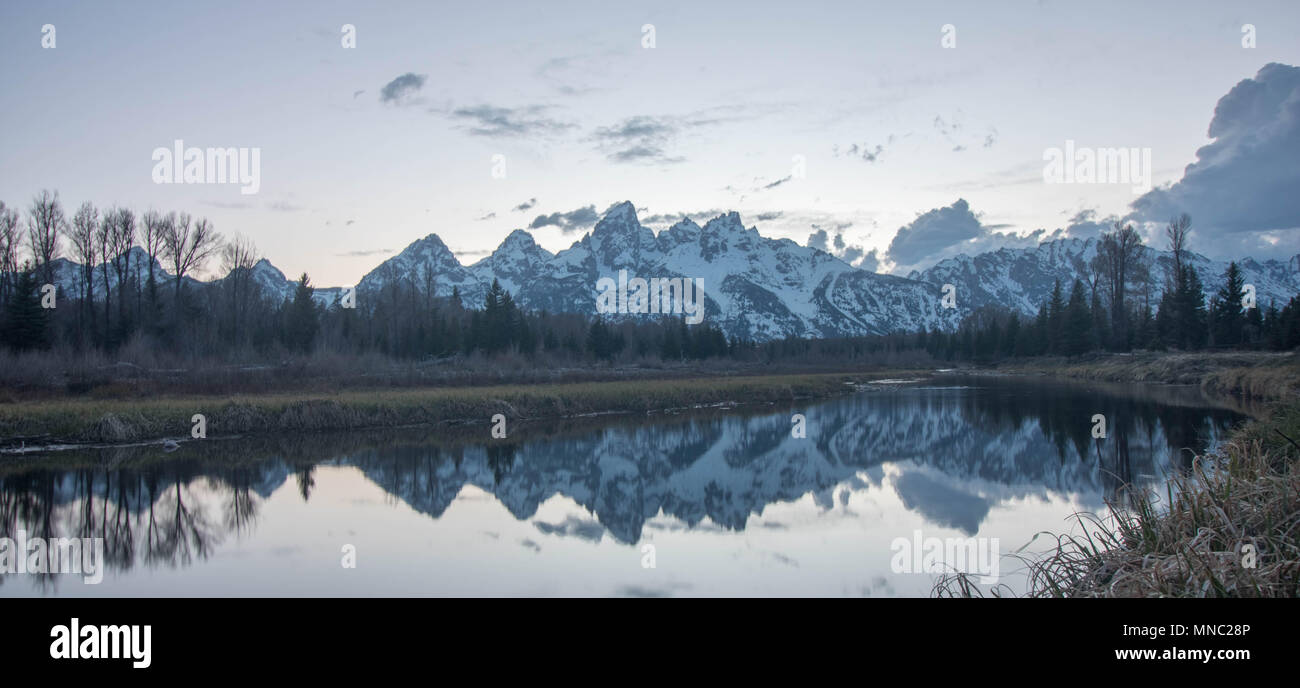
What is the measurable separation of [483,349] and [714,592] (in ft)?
188

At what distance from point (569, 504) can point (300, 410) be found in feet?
48.1

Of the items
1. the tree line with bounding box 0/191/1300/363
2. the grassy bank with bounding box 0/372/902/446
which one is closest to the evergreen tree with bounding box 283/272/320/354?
the tree line with bounding box 0/191/1300/363

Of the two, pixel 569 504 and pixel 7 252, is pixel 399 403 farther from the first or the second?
pixel 7 252

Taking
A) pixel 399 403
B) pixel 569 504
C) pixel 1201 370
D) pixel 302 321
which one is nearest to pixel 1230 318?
pixel 1201 370

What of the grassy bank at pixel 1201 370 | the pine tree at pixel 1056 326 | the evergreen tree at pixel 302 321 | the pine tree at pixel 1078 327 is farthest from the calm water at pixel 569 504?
the pine tree at pixel 1056 326

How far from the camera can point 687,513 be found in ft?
49.7

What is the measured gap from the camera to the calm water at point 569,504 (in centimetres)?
1021

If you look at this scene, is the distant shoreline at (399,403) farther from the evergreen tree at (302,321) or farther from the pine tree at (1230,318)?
the evergreen tree at (302,321)

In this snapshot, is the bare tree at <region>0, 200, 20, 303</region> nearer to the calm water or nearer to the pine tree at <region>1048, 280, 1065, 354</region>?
the calm water

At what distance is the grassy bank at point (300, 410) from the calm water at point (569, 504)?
189 cm

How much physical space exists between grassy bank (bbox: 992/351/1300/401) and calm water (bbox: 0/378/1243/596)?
15.0 feet

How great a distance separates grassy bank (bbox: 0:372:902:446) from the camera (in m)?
21.5
